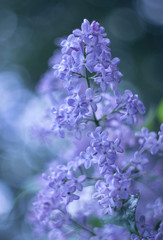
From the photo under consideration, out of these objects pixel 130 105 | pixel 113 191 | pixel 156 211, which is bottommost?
pixel 156 211

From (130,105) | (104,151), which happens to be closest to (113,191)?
(104,151)

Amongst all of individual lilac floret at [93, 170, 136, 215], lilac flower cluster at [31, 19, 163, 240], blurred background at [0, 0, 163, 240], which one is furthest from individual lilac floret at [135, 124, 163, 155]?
blurred background at [0, 0, 163, 240]

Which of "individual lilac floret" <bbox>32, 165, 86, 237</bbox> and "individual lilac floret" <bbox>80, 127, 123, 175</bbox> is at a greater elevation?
"individual lilac floret" <bbox>80, 127, 123, 175</bbox>

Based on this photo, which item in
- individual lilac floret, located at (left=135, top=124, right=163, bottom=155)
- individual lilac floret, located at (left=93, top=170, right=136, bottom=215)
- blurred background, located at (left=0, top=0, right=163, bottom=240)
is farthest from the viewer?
blurred background, located at (left=0, top=0, right=163, bottom=240)

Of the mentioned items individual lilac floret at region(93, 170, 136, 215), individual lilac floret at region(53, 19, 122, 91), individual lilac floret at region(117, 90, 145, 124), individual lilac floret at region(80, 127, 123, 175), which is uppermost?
individual lilac floret at region(53, 19, 122, 91)

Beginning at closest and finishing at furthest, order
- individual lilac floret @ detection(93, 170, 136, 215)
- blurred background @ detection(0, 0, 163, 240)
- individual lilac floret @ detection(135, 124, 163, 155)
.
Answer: individual lilac floret @ detection(93, 170, 136, 215) → individual lilac floret @ detection(135, 124, 163, 155) → blurred background @ detection(0, 0, 163, 240)

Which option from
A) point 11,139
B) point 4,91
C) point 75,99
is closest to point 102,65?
point 75,99

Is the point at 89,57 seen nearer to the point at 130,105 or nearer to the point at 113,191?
the point at 130,105

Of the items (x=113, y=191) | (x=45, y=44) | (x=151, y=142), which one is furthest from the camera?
(x=45, y=44)

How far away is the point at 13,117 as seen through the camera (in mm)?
3109

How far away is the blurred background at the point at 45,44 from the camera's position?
3131 mm

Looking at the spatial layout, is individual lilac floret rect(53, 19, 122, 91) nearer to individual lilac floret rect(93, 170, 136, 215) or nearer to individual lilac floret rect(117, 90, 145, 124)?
individual lilac floret rect(117, 90, 145, 124)

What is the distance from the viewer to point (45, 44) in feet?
11.0

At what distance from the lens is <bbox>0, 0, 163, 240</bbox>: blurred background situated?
3.13 meters
